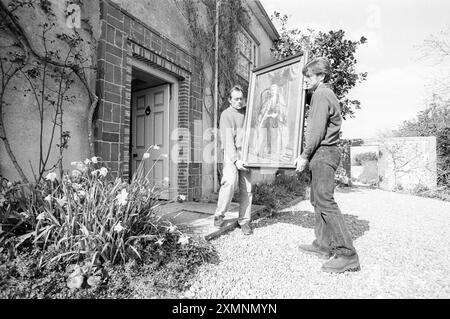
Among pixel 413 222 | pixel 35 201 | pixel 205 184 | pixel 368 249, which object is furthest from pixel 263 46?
pixel 35 201

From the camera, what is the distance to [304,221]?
4.05 meters

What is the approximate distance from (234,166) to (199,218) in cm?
109

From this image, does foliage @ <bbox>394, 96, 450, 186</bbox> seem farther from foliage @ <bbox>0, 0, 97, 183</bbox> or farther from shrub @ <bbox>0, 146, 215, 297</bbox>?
foliage @ <bbox>0, 0, 97, 183</bbox>

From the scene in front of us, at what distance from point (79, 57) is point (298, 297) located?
359 centimetres

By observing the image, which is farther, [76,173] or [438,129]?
[438,129]

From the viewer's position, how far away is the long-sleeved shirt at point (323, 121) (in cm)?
221

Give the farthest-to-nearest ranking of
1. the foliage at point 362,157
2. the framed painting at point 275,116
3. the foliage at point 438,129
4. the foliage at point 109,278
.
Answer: the foliage at point 362,157, the foliage at point 438,129, the framed painting at point 275,116, the foliage at point 109,278

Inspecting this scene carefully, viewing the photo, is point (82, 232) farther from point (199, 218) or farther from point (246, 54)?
point (246, 54)

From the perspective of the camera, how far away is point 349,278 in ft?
6.85

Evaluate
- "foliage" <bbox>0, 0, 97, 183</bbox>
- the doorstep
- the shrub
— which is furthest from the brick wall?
the shrub

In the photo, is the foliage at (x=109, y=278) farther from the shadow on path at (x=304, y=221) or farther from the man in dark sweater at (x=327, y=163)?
the shadow on path at (x=304, y=221)

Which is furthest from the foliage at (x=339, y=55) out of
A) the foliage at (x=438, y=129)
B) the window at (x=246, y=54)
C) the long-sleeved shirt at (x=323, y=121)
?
the long-sleeved shirt at (x=323, y=121)

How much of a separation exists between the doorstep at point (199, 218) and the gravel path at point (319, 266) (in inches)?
5.1

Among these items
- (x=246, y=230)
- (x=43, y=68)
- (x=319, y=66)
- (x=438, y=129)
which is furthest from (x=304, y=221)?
(x=438, y=129)
